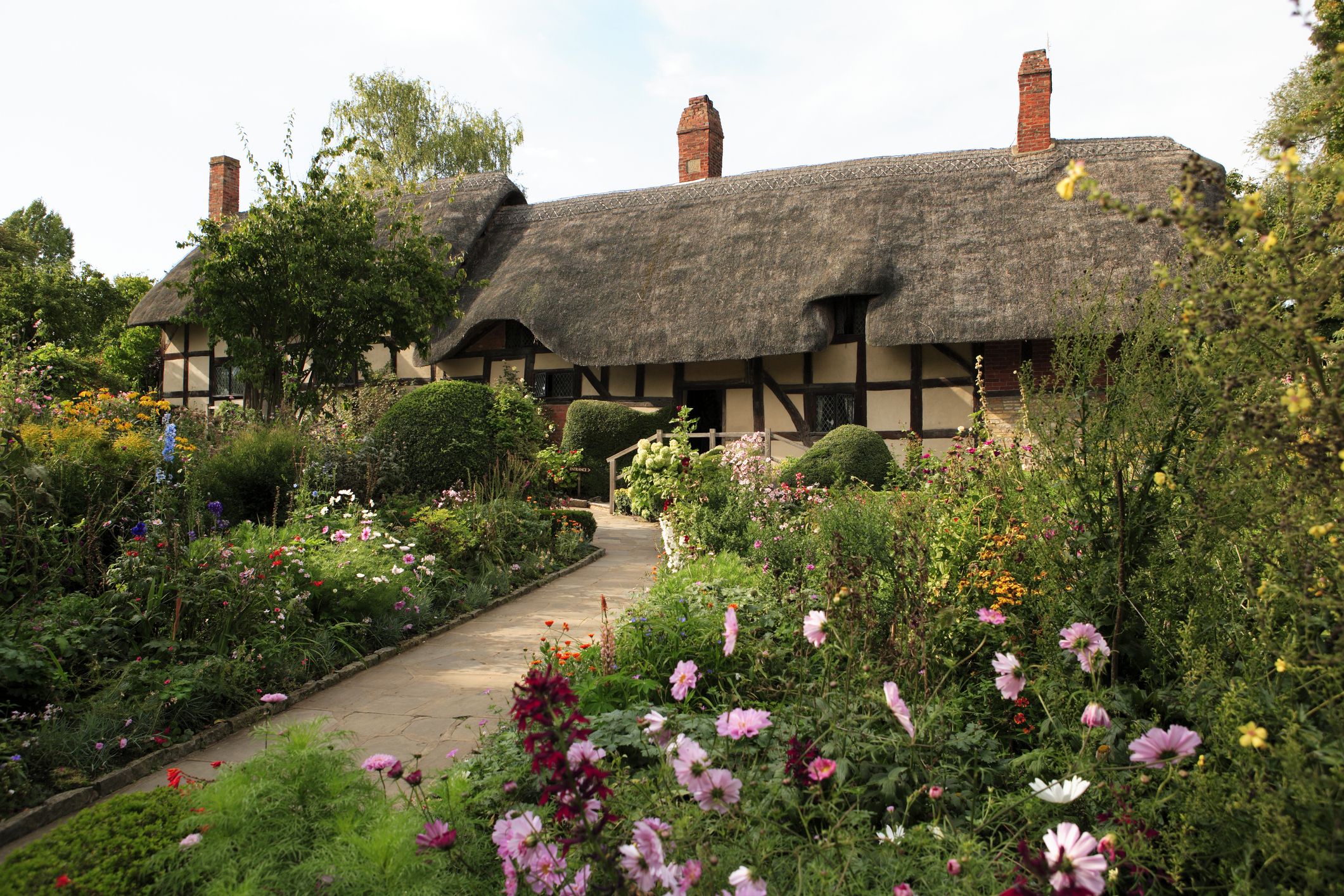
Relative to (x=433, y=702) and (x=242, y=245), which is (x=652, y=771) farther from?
(x=242, y=245)

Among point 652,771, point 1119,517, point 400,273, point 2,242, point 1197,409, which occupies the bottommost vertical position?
point 652,771

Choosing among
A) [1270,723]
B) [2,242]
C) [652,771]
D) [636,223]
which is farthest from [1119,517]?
[2,242]

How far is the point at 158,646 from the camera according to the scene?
3.57m

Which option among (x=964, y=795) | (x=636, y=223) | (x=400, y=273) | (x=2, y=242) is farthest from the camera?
(x=2, y=242)

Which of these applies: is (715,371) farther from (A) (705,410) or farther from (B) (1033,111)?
(B) (1033,111)

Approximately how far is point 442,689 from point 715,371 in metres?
9.89

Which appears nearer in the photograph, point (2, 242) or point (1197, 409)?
point (1197, 409)

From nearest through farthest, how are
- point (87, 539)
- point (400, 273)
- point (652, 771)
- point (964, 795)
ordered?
point (964, 795)
point (652, 771)
point (87, 539)
point (400, 273)

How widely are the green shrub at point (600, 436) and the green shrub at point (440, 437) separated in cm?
409

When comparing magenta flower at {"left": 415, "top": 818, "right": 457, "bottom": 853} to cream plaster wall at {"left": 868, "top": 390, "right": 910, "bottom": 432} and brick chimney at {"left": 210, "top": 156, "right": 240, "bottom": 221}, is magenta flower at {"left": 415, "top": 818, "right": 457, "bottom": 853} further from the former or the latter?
brick chimney at {"left": 210, "top": 156, "right": 240, "bottom": 221}

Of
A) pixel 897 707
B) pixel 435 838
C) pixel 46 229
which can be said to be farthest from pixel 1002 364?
pixel 46 229

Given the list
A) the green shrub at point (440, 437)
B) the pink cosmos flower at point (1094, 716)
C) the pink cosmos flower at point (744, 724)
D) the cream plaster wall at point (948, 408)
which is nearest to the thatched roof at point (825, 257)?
the cream plaster wall at point (948, 408)

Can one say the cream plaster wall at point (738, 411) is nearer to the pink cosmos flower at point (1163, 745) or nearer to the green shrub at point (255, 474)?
the green shrub at point (255, 474)

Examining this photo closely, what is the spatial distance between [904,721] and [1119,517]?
1.32 m
